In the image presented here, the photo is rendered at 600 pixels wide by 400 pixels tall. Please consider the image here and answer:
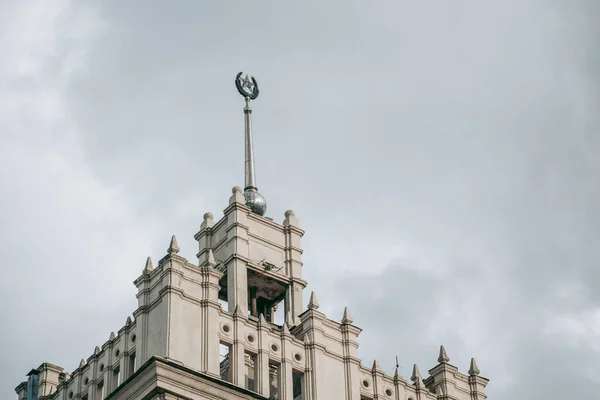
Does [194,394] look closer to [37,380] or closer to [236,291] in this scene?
[236,291]

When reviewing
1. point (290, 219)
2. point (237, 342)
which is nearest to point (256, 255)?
point (290, 219)

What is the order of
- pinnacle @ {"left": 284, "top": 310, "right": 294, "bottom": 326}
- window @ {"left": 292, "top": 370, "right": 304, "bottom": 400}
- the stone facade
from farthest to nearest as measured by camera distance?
1. pinnacle @ {"left": 284, "top": 310, "right": 294, "bottom": 326}
2. window @ {"left": 292, "top": 370, "right": 304, "bottom": 400}
3. the stone facade

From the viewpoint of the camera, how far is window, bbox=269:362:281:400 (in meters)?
64.6

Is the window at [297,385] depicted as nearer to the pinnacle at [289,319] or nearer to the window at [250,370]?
the window at [250,370]

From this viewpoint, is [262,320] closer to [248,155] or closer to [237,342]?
[237,342]

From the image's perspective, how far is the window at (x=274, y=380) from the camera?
2544 inches

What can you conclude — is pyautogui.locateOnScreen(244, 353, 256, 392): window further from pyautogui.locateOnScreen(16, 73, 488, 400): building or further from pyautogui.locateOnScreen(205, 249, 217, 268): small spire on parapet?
pyautogui.locateOnScreen(205, 249, 217, 268): small spire on parapet

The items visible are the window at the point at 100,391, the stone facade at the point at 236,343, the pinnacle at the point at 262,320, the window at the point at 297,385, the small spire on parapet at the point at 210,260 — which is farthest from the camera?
the window at the point at 100,391

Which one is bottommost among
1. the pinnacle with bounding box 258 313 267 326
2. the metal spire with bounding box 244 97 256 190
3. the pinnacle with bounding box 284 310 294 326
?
the pinnacle with bounding box 258 313 267 326

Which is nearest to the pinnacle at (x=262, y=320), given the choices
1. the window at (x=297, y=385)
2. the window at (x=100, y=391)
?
the window at (x=297, y=385)

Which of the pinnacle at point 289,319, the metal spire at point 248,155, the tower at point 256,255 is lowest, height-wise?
the pinnacle at point 289,319

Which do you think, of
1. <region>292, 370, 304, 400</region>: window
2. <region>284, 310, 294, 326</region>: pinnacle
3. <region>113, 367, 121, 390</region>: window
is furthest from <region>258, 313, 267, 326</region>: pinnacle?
<region>113, 367, 121, 390</region>: window

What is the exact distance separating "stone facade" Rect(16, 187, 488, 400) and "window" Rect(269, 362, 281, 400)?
6cm

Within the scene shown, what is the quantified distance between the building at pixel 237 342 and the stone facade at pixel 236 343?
0.04 meters
